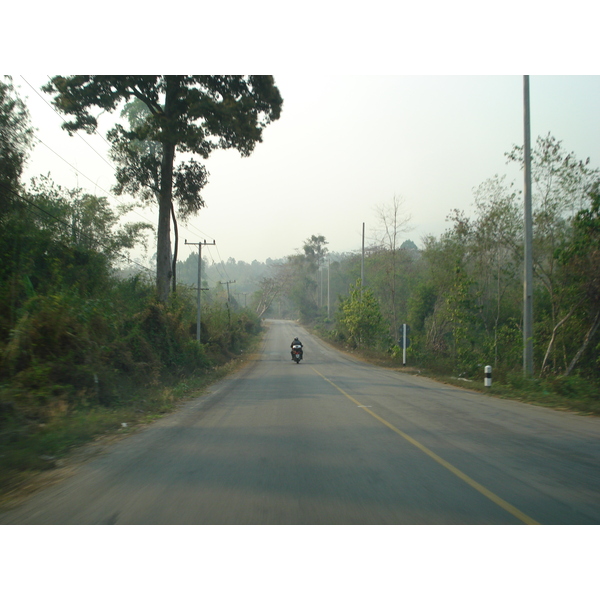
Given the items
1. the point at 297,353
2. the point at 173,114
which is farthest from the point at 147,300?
the point at 297,353

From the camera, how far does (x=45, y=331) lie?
462 inches

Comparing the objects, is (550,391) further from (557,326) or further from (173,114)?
(173,114)

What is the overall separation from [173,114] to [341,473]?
2116 centimetres

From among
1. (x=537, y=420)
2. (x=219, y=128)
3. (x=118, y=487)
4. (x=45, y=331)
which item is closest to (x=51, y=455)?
(x=118, y=487)

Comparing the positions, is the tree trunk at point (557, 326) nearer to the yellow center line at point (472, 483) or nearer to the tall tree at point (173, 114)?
the yellow center line at point (472, 483)

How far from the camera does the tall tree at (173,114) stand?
2192 centimetres

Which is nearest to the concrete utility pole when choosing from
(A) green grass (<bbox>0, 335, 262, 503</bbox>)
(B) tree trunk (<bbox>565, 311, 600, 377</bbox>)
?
(B) tree trunk (<bbox>565, 311, 600, 377</bbox>)

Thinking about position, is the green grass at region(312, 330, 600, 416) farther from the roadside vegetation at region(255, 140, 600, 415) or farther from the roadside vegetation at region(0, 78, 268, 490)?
the roadside vegetation at region(0, 78, 268, 490)

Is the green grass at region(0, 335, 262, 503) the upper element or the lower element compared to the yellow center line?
lower

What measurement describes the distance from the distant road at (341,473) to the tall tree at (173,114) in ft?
51.8

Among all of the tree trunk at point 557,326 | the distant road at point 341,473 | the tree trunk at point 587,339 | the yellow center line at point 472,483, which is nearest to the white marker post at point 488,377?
the tree trunk at point 587,339

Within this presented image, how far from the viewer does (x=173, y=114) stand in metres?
23.0

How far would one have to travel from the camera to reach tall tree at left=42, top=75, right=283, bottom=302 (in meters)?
21.9

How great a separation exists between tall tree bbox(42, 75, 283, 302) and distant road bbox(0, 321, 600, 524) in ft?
51.8
